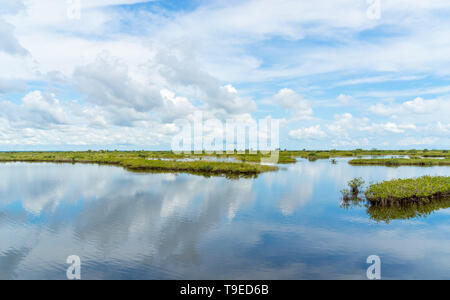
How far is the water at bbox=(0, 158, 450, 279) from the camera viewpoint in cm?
1199

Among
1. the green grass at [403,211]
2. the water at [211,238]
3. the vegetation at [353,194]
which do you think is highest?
the vegetation at [353,194]

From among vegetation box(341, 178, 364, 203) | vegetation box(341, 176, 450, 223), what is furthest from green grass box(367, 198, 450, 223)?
vegetation box(341, 178, 364, 203)

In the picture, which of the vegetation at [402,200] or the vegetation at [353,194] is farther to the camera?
the vegetation at [353,194]

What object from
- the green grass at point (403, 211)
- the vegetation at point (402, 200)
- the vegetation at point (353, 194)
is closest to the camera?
the green grass at point (403, 211)

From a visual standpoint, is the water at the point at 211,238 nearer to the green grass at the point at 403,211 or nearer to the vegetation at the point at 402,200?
the green grass at the point at 403,211

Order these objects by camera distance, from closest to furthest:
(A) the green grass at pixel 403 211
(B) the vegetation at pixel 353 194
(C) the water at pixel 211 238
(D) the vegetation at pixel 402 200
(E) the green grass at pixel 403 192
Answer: (C) the water at pixel 211 238
(A) the green grass at pixel 403 211
(D) the vegetation at pixel 402 200
(E) the green grass at pixel 403 192
(B) the vegetation at pixel 353 194

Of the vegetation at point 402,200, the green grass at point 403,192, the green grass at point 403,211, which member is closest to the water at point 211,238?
the green grass at point 403,211

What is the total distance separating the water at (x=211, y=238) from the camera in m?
12.0

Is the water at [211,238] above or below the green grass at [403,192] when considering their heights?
below

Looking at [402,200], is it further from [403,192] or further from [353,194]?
[353,194]

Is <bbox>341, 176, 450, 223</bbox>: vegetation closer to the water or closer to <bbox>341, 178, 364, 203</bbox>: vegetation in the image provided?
<bbox>341, 178, 364, 203</bbox>: vegetation

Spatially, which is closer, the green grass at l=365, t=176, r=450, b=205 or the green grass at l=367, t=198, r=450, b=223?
the green grass at l=367, t=198, r=450, b=223

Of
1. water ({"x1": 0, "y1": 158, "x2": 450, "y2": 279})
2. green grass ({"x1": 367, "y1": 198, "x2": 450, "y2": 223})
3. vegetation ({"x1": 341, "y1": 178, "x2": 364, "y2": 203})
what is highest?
vegetation ({"x1": 341, "y1": 178, "x2": 364, "y2": 203})

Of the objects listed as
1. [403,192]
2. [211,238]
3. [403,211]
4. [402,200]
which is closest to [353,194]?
[402,200]
